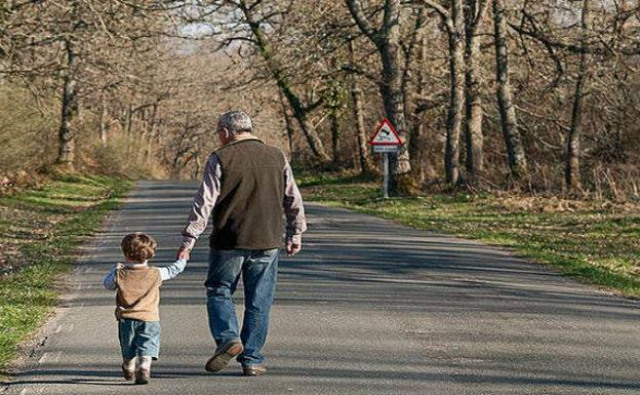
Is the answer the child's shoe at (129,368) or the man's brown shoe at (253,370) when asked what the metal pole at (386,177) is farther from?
the child's shoe at (129,368)

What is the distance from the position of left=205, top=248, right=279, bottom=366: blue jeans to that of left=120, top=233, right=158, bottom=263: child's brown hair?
0.47 m

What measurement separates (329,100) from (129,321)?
36265 mm

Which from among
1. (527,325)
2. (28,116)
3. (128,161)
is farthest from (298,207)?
(128,161)

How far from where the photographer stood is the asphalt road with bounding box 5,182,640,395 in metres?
7.79

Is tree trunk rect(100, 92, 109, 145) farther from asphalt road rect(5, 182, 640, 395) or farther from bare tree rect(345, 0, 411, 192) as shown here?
asphalt road rect(5, 182, 640, 395)

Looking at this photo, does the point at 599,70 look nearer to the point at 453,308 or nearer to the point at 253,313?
the point at 453,308

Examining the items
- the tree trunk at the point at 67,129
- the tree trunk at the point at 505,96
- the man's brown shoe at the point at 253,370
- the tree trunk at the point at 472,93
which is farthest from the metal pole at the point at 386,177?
the man's brown shoe at the point at 253,370

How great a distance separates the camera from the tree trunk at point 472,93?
30.8 m

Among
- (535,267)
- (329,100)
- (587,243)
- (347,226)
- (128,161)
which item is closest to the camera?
(535,267)

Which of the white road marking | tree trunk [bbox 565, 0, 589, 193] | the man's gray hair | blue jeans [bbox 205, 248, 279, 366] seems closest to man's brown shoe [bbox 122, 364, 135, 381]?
blue jeans [bbox 205, 248, 279, 366]

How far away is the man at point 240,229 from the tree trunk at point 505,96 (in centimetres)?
2243

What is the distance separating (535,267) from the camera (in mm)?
14984

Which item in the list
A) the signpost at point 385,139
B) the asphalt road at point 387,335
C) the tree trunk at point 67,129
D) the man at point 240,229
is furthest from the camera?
the tree trunk at point 67,129

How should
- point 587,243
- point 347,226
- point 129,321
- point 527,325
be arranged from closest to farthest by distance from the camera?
point 129,321 → point 527,325 → point 587,243 → point 347,226
